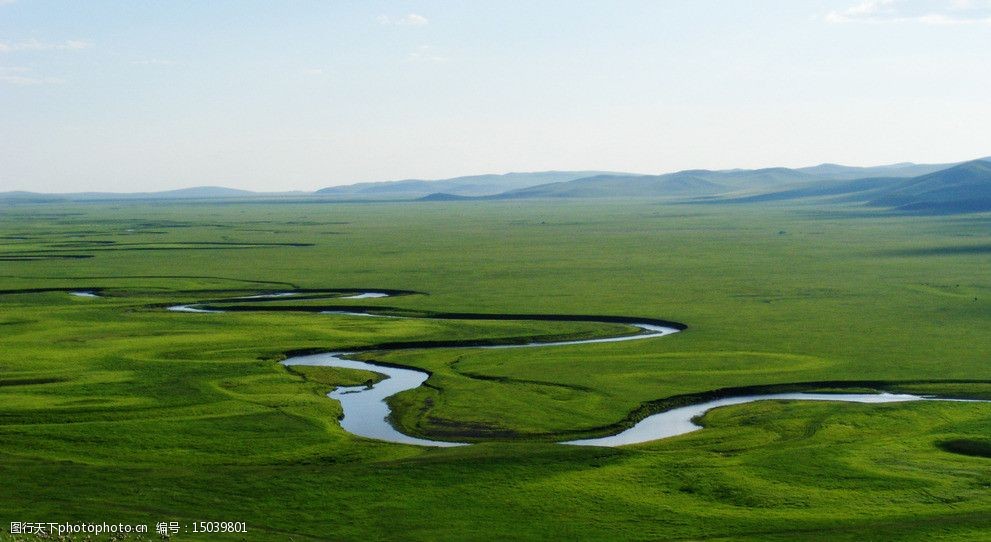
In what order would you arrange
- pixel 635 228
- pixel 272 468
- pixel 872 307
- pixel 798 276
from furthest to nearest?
pixel 635 228 → pixel 798 276 → pixel 872 307 → pixel 272 468

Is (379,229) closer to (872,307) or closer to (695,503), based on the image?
(872,307)

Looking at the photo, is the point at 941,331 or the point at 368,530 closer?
the point at 368,530

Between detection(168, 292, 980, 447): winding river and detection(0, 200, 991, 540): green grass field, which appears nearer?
detection(0, 200, 991, 540): green grass field

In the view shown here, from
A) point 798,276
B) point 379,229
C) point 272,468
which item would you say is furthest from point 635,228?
point 272,468

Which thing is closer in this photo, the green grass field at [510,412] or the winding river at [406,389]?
the green grass field at [510,412]

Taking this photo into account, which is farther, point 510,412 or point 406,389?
point 406,389

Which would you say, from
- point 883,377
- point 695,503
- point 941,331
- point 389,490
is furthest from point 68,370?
point 941,331

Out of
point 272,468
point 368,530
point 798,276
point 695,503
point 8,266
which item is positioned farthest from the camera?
point 8,266
